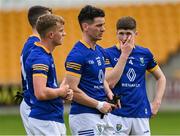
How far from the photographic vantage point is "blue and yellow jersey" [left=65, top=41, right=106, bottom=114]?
26.2 ft

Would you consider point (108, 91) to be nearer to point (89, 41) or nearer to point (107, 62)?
point (89, 41)

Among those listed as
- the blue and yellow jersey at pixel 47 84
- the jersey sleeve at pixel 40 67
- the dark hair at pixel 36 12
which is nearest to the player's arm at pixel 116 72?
the dark hair at pixel 36 12

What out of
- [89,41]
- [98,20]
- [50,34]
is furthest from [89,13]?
[50,34]

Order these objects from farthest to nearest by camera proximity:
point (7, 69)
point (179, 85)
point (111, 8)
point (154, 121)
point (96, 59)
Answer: point (111, 8) < point (7, 69) < point (179, 85) < point (154, 121) < point (96, 59)

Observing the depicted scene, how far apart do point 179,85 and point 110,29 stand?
4553 millimetres

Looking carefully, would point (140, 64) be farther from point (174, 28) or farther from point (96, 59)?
point (174, 28)

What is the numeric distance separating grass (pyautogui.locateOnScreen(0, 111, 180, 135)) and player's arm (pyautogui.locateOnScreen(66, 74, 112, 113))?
24.8 feet

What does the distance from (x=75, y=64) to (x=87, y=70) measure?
6.2 inches

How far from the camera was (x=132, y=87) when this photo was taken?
8969mm

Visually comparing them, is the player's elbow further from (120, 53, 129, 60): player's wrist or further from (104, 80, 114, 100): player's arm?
(120, 53, 129, 60): player's wrist

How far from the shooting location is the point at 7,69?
925 inches

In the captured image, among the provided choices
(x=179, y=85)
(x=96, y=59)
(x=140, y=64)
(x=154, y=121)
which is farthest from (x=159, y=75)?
(x=179, y=85)

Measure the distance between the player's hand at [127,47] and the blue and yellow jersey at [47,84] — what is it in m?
1.48

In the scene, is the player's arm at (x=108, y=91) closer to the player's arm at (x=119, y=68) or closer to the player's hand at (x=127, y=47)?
the player's arm at (x=119, y=68)
